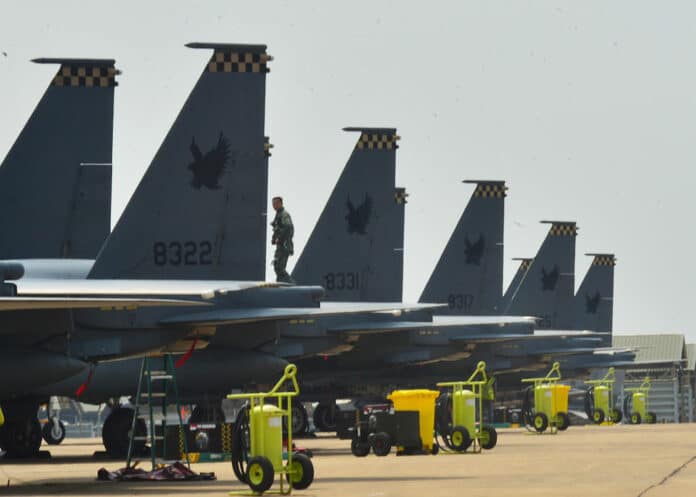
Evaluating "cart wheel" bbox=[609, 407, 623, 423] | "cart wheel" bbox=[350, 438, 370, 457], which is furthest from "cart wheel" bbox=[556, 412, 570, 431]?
"cart wheel" bbox=[609, 407, 623, 423]

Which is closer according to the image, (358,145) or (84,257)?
(84,257)

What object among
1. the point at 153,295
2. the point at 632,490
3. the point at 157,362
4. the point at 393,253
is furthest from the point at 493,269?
the point at 632,490

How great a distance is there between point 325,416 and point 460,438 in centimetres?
1623

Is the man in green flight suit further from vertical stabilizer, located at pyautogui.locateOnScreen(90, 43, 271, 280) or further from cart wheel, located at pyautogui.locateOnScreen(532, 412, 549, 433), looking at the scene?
cart wheel, located at pyautogui.locateOnScreen(532, 412, 549, 433)

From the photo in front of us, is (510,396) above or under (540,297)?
under

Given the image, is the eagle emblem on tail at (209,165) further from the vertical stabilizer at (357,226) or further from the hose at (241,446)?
the vertical stabilizer at (357,226)

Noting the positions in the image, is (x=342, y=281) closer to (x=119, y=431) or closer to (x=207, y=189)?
(x=119, y=431)

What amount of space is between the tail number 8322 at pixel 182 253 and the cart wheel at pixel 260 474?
346 inches

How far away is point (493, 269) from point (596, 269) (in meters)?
23.6

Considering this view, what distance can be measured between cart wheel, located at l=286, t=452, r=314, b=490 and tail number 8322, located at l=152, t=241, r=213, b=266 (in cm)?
839

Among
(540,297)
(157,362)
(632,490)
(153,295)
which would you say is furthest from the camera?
(540,297)

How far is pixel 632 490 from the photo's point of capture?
61.8 ft

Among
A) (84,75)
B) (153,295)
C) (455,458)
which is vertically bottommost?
(455,458)

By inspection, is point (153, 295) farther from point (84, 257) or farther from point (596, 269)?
point (596, 269)
